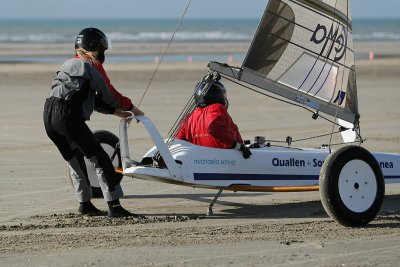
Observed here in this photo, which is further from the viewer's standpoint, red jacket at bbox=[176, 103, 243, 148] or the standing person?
red jacket at bbox=[176, 103, 243, 148]

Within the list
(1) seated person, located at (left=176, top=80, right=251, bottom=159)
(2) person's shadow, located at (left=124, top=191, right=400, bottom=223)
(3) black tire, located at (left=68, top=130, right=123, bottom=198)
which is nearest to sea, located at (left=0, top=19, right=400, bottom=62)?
(3) black tire, located at (left=68, top=130, right=123, bottom=198)

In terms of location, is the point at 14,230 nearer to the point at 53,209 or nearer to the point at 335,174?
the point at 53,209

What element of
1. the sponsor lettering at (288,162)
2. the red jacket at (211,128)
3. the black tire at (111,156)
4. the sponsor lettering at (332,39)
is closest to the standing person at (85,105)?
the red jacket at (211,128)

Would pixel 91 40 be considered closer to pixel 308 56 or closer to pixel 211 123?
pixel 211 123

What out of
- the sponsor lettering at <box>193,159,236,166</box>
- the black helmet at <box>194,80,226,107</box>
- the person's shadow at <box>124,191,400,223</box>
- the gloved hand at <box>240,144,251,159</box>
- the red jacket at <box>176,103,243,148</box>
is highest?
the black helmet at <box>194,80,226,107</box>

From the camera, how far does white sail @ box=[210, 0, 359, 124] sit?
11.1 meters

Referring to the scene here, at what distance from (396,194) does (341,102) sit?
1.21 meters

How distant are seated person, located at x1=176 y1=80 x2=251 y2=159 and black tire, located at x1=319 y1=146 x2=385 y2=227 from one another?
1.12 metres

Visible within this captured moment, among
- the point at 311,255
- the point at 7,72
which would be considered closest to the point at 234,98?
the point at 7,72

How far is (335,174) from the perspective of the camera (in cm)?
944

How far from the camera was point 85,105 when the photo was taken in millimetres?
10023

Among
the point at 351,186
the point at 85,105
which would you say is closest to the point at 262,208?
the point at 351,186

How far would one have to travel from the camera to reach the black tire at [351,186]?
9.41 metres

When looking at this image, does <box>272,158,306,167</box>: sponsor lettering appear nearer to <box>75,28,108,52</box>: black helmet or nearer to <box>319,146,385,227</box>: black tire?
<box>319,146,385,227</box>: black tire
